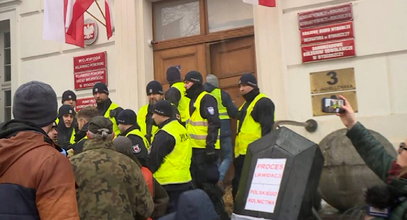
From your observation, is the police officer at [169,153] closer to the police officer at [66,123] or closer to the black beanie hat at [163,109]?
the black beanie hat at [163,109]

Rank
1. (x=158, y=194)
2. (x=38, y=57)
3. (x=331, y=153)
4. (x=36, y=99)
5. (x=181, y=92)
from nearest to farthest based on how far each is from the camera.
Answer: (x=36, y=99) < (x=158, y=194) < (x=331, y=153) < (x=181, y=92) < (x=38, y=57)

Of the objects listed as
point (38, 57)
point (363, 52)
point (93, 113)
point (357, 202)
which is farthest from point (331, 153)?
point (38, 57)

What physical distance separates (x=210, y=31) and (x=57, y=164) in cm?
596

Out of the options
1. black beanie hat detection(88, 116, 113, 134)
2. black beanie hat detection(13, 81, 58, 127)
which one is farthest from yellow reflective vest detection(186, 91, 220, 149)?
black beanie hat detection(13, 81, 58, 127)

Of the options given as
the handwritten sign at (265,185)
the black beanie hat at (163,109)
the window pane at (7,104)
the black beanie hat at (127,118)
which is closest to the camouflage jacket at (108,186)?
the handwritten sign at (265,185)

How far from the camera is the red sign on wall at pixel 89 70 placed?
8031 millimetres

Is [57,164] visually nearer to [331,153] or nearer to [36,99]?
[36,99]

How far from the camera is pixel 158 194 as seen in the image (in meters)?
3.79

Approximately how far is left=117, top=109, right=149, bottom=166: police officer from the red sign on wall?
3322 millimetres

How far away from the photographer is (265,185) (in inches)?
140

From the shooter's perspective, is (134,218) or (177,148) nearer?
(134,218)

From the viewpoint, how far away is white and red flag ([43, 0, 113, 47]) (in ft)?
25.1

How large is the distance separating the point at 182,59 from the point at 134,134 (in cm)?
335

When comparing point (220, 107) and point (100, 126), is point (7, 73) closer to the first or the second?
point (220, 107)
